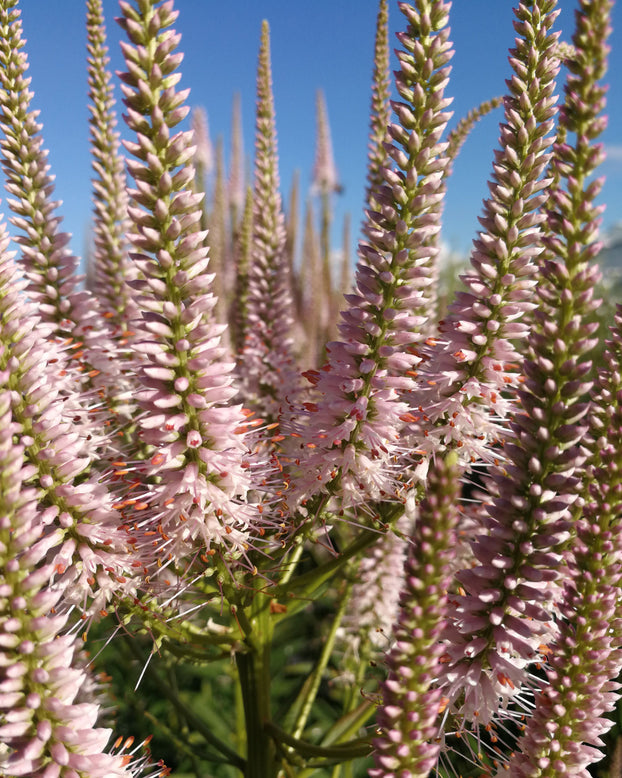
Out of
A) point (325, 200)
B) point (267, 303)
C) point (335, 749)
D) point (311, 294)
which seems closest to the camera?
point (335, 749)

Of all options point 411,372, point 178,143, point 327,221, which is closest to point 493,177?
point 411,372

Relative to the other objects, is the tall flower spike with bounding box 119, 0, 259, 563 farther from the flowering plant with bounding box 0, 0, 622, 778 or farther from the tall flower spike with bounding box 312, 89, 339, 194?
the tall flower spike with bounding box 312, 89, 339, 194

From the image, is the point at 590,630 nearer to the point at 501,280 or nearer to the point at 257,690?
the point at 501,280

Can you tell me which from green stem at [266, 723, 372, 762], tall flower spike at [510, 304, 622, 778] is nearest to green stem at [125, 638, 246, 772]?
green stem at [266, 723, 372, 762]

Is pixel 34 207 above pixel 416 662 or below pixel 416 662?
above

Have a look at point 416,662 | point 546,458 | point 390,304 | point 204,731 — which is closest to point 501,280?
point 390,304

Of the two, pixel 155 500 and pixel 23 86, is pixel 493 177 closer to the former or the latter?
pixel 155 500
